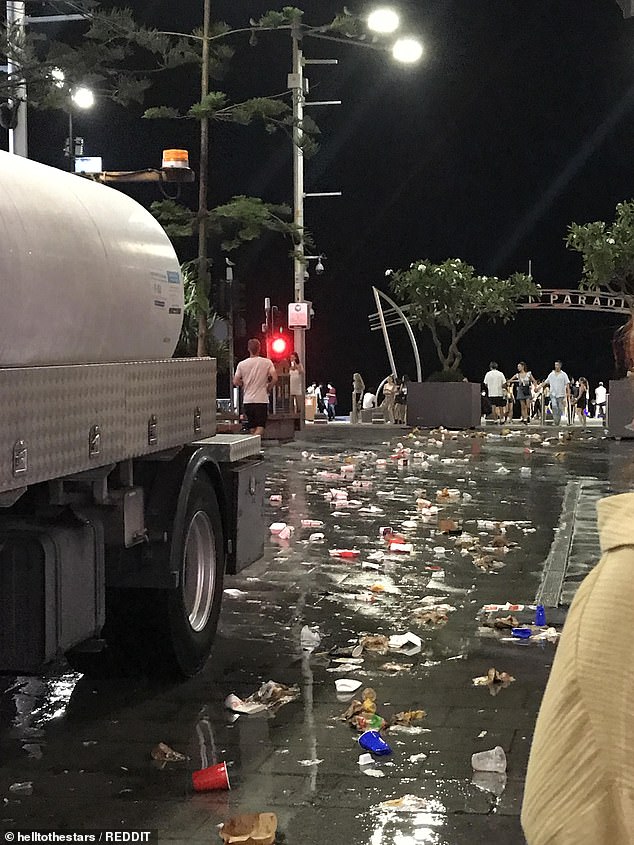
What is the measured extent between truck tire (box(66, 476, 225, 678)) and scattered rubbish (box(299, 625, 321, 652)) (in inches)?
24.9

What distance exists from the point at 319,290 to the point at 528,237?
703 inches

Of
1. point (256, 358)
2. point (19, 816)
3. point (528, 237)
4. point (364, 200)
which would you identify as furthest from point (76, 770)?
point (528, 237)

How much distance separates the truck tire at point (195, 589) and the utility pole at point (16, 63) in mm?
9177

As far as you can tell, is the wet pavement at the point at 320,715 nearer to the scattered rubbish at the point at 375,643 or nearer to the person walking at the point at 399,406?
the scattered rubbish at the point at 375,643

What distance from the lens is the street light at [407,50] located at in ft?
91.4

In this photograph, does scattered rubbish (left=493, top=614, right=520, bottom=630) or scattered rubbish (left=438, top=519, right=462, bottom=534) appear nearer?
scattered rubbish (left=493, top=614, right=520, bottom=630)

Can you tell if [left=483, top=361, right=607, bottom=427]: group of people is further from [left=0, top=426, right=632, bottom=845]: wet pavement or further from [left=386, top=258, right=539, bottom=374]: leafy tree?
[left=0, top=426, right=632, bottom=845]: wet pavement

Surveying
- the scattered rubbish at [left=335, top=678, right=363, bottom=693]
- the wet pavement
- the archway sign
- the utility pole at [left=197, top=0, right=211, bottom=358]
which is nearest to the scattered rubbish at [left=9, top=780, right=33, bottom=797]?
the wet pavement

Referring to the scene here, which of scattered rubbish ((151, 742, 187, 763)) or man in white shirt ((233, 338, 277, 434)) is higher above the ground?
man in white shirt ((233, 338, 277, 434))

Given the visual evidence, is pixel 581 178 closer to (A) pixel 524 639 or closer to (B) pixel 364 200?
(B) pixel 364 200

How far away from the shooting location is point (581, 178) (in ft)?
302

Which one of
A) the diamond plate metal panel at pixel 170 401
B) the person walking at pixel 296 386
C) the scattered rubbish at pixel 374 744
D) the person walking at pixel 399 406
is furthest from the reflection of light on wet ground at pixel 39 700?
the person walking at pixel 399 406

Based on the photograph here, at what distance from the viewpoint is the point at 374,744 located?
5.58m

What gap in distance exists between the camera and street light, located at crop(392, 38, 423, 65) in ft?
91.4
